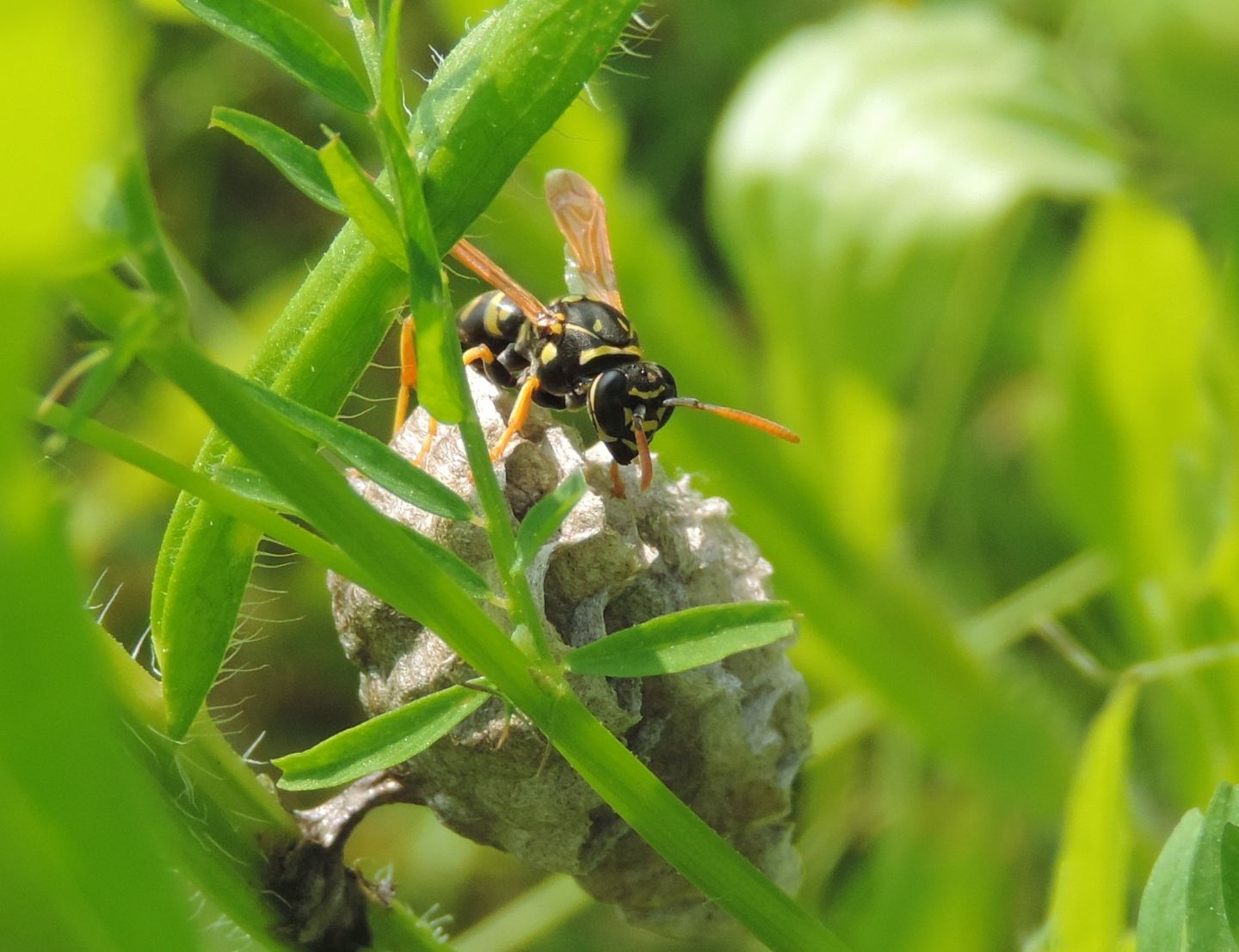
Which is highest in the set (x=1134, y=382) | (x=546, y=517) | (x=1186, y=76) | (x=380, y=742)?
(x=1186, y=76)

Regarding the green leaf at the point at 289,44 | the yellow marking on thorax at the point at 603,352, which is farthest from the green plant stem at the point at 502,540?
the yellow marking on thorax at the point at 603,352

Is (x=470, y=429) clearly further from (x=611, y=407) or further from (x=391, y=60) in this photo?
(x=611, y=407)

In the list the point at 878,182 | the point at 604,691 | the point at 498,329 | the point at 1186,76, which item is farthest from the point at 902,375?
the point at 604,691

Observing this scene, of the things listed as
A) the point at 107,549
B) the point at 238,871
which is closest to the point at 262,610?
the point at 107,549

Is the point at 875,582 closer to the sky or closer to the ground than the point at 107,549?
closer to the sky

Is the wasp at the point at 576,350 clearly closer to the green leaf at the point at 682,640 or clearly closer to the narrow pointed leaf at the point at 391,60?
the green leaf at the point at 682,640

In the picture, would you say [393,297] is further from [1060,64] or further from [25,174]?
[1060,64]

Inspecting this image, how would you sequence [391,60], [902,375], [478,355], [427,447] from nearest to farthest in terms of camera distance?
1. [391,60]
2. [427,447]
3. [478,355]
4. [902,375]

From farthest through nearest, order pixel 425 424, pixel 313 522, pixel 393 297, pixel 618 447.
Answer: pixel 618 447 → pixel 425 424 → pixel 393 297 → pixel 313 522
